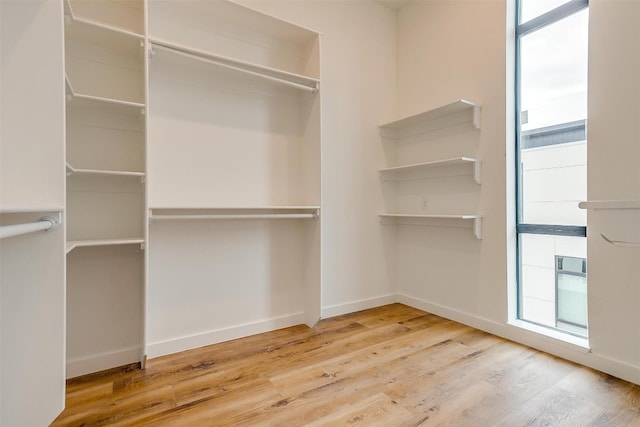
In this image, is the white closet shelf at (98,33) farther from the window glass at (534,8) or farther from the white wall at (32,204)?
the window glass at (534,8)

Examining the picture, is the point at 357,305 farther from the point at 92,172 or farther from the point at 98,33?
the point at 98,33

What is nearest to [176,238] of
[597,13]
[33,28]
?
[33,28]

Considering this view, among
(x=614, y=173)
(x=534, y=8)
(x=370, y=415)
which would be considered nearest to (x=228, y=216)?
(x=370, y=415)

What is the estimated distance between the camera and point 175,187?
2186 mm

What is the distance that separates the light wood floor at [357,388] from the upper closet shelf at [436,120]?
181cm

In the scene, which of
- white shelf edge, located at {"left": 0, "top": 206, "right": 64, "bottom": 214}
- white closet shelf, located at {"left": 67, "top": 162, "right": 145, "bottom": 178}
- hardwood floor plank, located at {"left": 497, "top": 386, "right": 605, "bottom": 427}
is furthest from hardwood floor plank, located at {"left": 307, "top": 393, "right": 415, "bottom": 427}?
white closet shelf, located at {"left": 67, "top": 162, "right": 145, "bottom": 178}

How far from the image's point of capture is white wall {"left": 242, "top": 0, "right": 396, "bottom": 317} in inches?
113

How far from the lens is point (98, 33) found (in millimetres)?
1777

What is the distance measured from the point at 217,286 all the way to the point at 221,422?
1047 mm

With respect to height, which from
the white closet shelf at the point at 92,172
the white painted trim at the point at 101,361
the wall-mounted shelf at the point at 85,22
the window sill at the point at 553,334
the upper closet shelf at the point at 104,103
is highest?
the wall-mounted shelf at the point at 85,22

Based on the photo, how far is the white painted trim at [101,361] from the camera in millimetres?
1857

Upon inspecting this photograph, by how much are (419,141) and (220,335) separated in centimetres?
250

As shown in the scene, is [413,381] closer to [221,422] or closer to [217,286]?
[221,422]

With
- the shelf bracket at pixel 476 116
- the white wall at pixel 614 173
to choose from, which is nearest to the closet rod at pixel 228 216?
the shelf bracket at pixel 476 116
